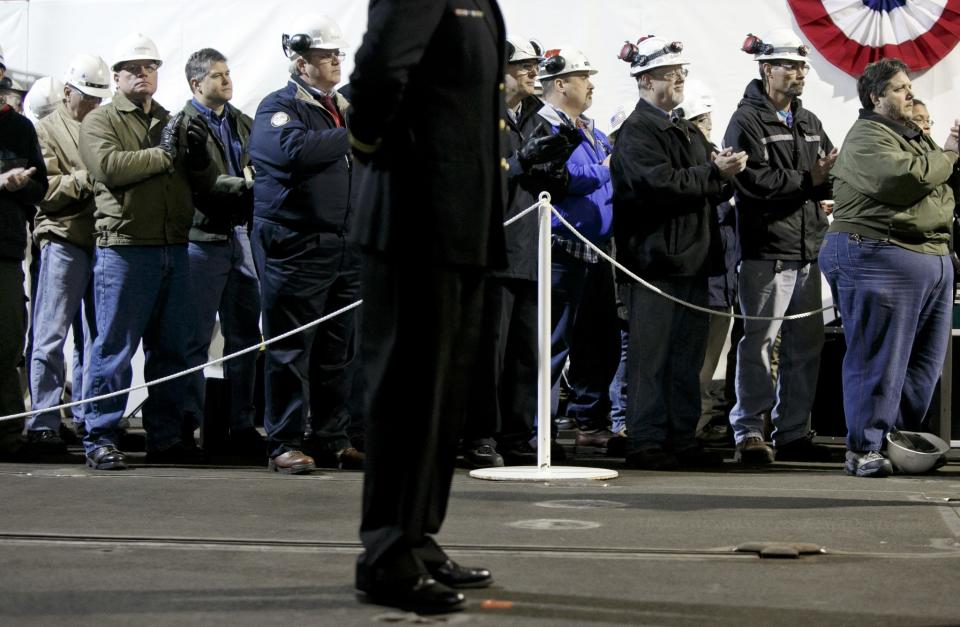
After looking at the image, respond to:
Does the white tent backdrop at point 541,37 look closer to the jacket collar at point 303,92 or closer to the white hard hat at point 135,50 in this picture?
the white hard hat at point 135,50

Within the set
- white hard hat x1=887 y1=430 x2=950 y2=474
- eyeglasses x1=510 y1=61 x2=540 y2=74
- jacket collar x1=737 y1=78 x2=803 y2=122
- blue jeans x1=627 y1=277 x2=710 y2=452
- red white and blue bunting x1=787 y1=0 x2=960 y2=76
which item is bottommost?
white hard hat x1=887 y1=430 x2=950 y2=474

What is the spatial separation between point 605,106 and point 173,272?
3431 mm

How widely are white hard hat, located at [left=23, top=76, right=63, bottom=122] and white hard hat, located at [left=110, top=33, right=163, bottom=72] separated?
7.02 ft

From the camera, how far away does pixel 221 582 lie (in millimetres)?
3619

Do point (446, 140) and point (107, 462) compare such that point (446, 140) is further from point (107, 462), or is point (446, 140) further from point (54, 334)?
point (54, 334)

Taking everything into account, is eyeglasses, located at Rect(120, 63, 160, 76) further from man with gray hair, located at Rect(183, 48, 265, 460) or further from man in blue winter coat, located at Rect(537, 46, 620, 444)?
man in blue winter coat, located at Rect(537, 46, 620, 444)

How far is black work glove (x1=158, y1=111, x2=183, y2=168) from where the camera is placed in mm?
6824

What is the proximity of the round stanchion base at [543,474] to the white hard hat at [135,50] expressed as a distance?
2.54m

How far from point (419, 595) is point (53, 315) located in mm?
4442

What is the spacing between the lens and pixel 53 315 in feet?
23.9

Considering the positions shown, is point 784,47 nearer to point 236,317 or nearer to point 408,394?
point 236,317

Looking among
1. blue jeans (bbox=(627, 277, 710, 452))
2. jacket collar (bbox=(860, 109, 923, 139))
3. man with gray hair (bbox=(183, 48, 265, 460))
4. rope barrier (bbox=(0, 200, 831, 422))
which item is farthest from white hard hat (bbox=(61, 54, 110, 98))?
jacket collar (bbox=(860, 109, 923, 139))

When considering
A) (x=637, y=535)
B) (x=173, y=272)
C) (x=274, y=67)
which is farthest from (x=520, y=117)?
(x=637, y=535)

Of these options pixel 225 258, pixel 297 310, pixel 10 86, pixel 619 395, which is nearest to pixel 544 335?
pixel 297 310
